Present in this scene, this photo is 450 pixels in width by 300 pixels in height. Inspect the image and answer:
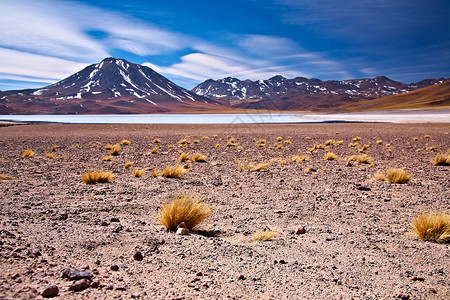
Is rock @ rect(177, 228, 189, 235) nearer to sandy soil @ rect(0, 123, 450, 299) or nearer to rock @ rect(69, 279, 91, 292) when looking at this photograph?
sandy soil @ rect(0, 123, 450, 299)

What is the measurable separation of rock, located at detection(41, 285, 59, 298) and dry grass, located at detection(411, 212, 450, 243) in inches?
146

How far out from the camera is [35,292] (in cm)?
207

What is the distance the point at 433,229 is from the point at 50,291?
12.7 feet

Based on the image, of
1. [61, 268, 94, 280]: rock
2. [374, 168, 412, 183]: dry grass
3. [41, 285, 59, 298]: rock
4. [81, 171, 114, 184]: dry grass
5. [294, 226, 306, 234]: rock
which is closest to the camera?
[41, 285, 59, 298]: rock

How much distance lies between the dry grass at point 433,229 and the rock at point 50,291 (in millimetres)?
3720

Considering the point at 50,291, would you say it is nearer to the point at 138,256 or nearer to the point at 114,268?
the point at 114,268

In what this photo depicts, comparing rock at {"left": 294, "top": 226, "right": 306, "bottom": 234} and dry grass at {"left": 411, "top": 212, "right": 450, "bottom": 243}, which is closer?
dry grass at {"left": 411, "top": 212, "right": 450, "bottom": 243}

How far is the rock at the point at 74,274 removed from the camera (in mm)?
2320

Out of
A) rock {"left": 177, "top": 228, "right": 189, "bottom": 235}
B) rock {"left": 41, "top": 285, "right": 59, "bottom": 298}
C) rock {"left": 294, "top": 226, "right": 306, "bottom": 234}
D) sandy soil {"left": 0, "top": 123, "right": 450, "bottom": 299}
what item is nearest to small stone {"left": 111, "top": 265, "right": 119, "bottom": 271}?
sandy soil {"left": 0, "top": 123, "right": 450, "bottom": 299}

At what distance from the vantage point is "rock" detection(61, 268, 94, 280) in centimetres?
232

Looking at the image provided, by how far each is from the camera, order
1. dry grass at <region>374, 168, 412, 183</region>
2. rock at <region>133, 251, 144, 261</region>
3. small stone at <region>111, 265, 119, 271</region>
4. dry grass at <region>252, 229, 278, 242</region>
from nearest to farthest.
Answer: small stone at <region>111, 265, 119, 271</region> → rock at <region>133, 251, 144, 261</region> → dry grass at <region>252, 229, 278, 242</region> → dry grass at <region>374, 168, 412, 183</region>

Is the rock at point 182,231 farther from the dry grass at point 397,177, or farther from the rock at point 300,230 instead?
the dry grass at point 397,177

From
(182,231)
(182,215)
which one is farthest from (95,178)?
(182,231)

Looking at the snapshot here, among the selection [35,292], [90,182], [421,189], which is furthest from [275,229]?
[90,182]
